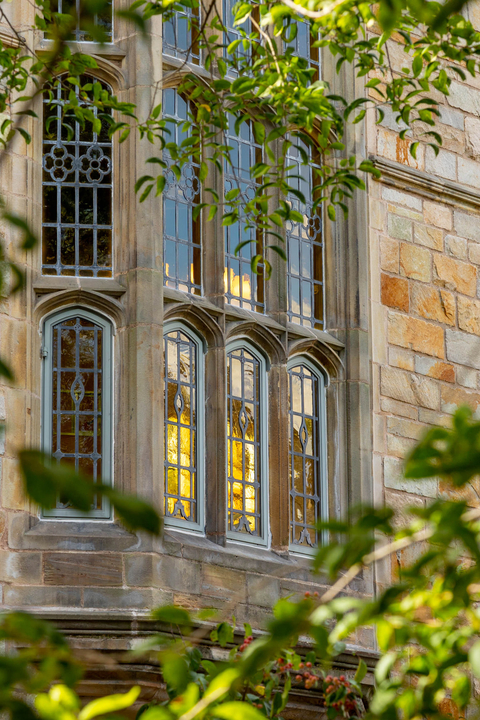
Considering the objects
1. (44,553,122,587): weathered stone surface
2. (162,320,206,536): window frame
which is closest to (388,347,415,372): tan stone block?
(162,320,206,536): window frame

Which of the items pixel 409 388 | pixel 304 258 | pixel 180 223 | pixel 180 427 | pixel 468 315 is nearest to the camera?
pixel 180 427

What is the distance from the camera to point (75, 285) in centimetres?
658

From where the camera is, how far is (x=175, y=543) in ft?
20.8

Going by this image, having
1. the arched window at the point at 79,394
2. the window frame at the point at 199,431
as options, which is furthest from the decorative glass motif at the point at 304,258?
the arched window at the point at 79,394

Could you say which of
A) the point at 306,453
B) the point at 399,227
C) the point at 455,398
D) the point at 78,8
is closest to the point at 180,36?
the point at 78,8

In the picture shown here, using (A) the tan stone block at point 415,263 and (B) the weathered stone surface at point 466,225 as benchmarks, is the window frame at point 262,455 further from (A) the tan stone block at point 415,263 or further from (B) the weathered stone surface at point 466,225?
(B) the weathered stone surface at point 466,225

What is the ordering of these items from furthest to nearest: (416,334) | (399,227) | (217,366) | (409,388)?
(399,227) → (416,334) → (409,388) → (217,366)

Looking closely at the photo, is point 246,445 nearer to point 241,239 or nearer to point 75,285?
point 241,239

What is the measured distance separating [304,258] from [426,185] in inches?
42.2

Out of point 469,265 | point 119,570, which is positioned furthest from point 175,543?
point 469,265

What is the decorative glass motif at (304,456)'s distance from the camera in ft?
23.8

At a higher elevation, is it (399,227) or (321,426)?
(399,227)

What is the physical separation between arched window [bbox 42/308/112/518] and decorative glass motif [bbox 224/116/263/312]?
2.90ft

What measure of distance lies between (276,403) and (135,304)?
1.09 meters
